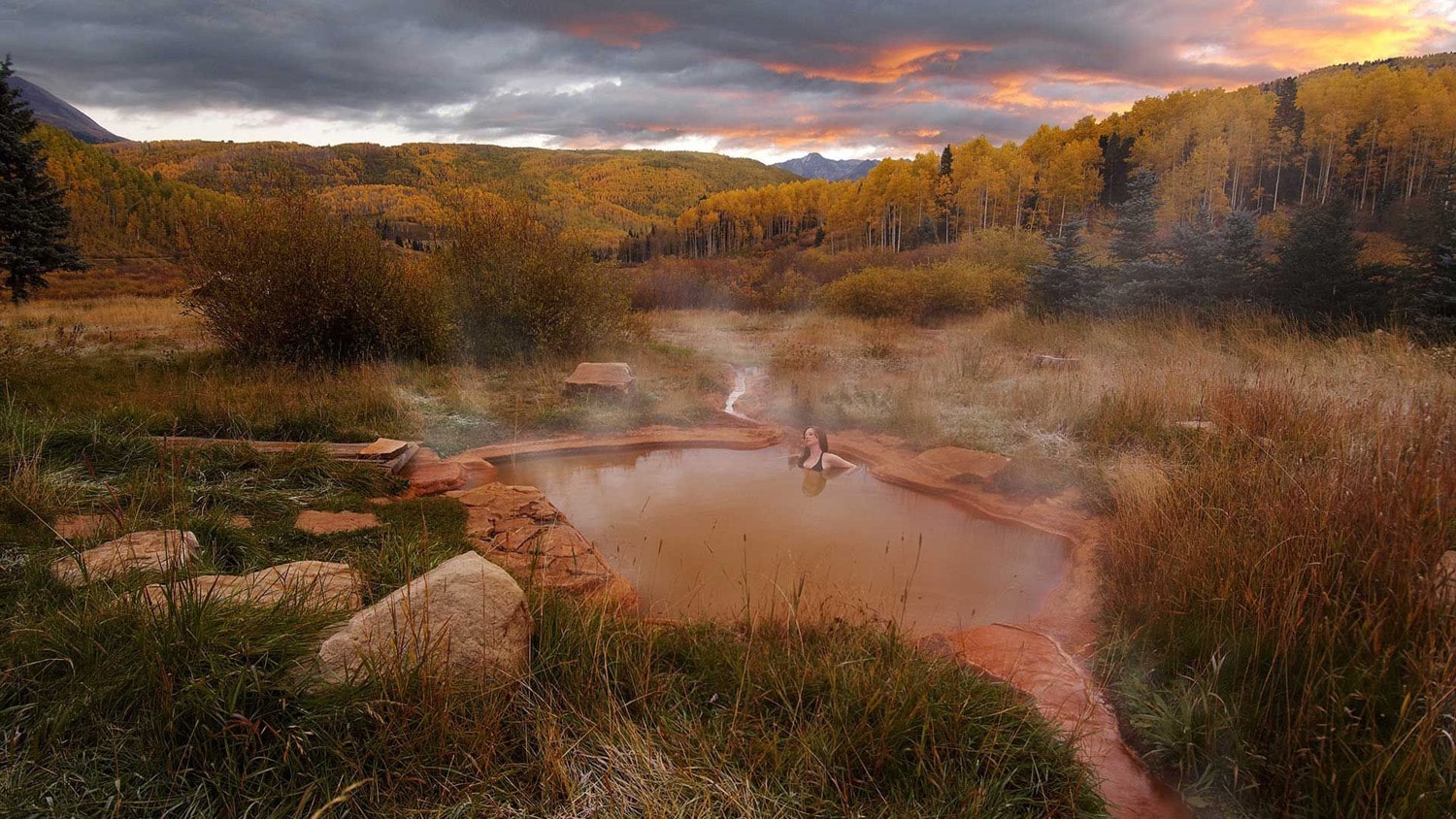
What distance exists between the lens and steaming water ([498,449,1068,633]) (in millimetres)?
4105

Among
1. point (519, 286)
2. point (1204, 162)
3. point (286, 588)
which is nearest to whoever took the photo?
point (286, 588)

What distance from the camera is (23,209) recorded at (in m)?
19.8

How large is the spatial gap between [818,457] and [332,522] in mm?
4400

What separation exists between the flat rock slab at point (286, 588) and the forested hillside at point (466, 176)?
980 cm

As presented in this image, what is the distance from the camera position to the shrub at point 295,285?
32.2 feet

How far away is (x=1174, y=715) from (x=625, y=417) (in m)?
6.86

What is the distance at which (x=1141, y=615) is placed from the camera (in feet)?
11.6

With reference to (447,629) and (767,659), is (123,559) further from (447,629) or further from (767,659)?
(767,659)

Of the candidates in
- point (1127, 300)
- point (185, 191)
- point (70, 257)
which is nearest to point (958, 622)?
point (1127, 300)

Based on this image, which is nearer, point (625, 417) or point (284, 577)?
point (284, 577)

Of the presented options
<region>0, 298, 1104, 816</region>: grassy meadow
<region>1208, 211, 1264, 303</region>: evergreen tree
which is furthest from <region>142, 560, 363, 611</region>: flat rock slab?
<region>1208, 211, 1264, 303</region>: evergreen tree

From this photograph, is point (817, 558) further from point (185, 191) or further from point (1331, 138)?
point (185, 191)

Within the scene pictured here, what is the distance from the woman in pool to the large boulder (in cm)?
458

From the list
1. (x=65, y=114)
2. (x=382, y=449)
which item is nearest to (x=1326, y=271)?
(x=382, y=449)
